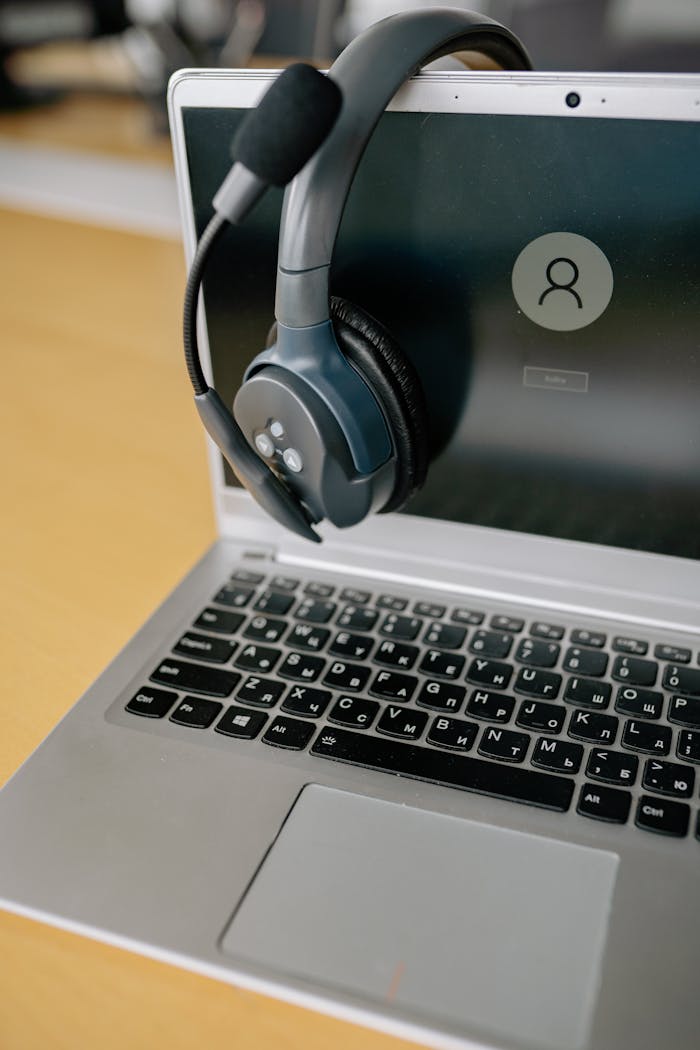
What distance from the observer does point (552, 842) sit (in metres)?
0.42

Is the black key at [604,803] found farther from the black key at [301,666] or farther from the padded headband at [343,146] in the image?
the padded headband at [343,146]

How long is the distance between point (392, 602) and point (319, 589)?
5cm

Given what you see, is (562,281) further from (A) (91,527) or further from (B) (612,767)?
(A) (91,527)

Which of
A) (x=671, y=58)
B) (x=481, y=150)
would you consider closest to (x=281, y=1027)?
(x=481, y=150)

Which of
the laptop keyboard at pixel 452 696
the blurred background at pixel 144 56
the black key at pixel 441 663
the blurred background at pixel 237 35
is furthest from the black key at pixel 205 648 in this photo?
the blurred background at pixel 237 35

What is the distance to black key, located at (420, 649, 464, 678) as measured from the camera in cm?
51

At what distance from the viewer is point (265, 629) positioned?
545 mm

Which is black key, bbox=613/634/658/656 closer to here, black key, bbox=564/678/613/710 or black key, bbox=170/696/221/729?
black key, bbox=564/678/613/710

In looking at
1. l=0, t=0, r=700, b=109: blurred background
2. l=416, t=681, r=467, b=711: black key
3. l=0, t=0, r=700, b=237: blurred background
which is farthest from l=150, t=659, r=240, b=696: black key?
l=0, t=0, r=700, b=109: blurred background

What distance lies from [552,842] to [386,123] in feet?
1.21

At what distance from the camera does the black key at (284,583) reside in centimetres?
58

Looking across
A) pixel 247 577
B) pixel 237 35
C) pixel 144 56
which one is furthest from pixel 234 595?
pixel 237 35

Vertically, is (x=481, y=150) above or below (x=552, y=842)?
above

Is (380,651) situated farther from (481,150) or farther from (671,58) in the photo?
(671,58)
